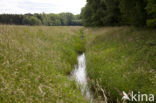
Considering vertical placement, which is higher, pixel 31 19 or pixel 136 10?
pixel 31 19

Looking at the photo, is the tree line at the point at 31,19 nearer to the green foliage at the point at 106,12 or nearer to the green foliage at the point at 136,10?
the green foliage at the point at 136,10

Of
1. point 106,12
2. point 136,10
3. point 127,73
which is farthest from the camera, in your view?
point 106,12

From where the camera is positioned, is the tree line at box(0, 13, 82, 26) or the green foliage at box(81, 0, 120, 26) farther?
the green foliage at box(81, 0, 120, 26)

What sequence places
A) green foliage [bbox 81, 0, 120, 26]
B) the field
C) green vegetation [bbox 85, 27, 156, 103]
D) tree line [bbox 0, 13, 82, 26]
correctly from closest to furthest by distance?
the field < green vegetation [bbox 85, 27, 156, 103] < tree line [bbox 0, 13, 82, 26] < green foliage [bbox 81, 0, 120, 26]

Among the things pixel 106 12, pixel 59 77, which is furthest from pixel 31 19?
pixel 59 77

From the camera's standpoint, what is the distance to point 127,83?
511 cm

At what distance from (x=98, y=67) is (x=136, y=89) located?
2.79 m

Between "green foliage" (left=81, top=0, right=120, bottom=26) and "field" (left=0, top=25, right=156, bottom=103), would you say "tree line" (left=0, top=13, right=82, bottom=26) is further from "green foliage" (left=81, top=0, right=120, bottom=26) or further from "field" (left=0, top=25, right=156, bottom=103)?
"green foliage" (left=81, top=0, right=120, bottom=26)

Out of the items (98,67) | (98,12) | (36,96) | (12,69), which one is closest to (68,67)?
(98,67)

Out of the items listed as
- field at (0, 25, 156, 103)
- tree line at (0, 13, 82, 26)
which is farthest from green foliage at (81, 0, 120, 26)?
field at (0, 25, 156, 103)

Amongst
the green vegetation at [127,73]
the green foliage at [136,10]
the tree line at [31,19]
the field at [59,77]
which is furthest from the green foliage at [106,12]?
the field at [59,77]

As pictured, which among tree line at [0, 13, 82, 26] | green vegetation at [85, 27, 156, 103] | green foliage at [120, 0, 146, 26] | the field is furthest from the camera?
tree line at [0, 13, 82, 26]

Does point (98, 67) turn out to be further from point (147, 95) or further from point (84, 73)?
point (147, 95)

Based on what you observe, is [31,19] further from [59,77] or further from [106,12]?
[59,77]
